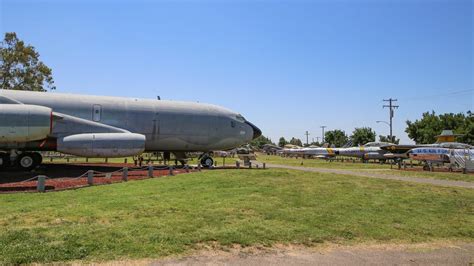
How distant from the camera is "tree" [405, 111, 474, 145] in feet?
213

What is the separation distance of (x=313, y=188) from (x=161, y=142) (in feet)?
41.4

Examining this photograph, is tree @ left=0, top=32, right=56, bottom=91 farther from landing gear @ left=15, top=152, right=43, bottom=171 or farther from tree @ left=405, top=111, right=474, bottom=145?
tree @ left=405, top=111, right=474, bottom=145

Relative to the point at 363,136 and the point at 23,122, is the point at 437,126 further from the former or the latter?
the point at 23,122

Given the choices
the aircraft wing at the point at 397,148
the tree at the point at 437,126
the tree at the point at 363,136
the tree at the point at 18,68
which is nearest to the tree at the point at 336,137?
the tree at the point at 363,136

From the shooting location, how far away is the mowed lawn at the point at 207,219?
659cm

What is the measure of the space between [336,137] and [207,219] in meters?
117

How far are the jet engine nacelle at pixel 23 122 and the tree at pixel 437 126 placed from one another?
210 ft

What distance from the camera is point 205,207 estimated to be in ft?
32.8

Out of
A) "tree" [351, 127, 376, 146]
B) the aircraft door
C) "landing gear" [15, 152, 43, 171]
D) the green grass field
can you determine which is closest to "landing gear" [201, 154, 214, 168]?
the aircraft door

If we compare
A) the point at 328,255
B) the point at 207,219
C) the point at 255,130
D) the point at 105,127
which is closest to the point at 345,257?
the point at 328,255

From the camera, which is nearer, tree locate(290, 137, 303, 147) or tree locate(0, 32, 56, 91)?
tree locate(0, 32, 56, 91)

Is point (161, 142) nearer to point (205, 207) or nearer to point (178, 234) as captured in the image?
point (205, 207)

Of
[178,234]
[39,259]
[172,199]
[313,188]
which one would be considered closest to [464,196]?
[313,188]

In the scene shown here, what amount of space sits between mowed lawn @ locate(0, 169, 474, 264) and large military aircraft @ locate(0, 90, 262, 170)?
6827mm
